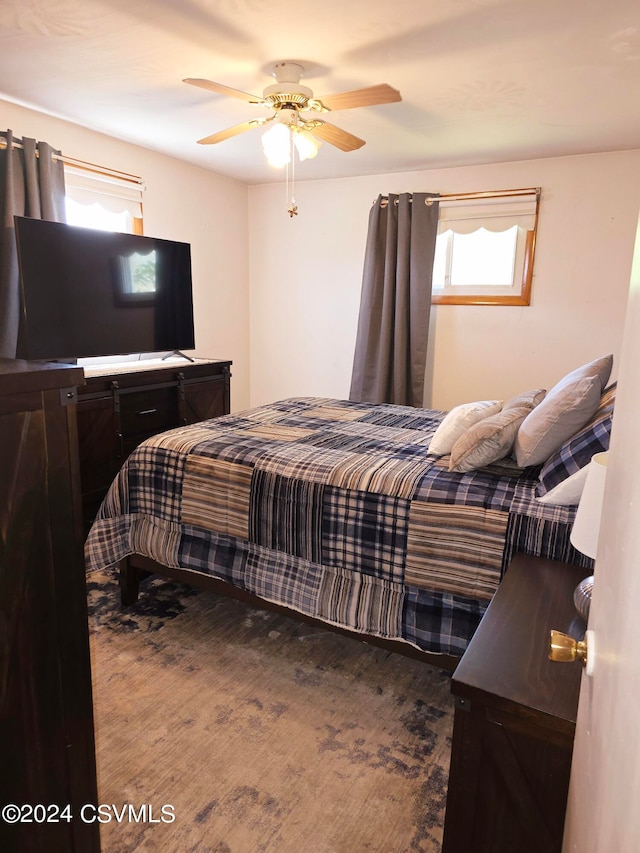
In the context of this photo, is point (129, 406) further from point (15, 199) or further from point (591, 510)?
point (591, 510)

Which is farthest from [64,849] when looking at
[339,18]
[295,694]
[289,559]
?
[339,18]

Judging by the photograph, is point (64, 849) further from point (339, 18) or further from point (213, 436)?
point (339, 18)

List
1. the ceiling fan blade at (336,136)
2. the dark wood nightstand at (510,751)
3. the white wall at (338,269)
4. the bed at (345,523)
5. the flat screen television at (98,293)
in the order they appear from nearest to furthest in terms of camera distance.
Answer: the dark wood nightstand at (510,751) < the bed at (345,523) < the ceiling fan blade at (336,136) < the flat screen television at (98,293) < the white wall at (338,269)

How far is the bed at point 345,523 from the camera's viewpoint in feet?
5.91

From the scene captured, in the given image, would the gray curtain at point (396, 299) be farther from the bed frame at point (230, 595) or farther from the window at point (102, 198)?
the bed frame at point (230, 595)

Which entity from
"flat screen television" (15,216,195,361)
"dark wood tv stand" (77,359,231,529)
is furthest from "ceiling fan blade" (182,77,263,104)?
"dark wood tv stand" (77,359,231,529)

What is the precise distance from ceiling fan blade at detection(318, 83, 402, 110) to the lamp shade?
1.82 meters

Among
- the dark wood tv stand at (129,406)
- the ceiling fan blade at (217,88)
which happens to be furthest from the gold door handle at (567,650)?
the dark wood tv stand at (129,406)

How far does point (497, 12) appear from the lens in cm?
206

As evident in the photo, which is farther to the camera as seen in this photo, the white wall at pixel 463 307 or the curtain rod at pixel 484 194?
the curtain rod at pixel 484 194

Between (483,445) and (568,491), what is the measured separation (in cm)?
37

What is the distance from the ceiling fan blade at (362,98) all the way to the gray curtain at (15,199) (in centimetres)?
181

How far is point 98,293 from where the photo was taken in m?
3.38

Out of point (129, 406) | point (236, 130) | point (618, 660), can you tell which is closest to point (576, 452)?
point (618, 660)
